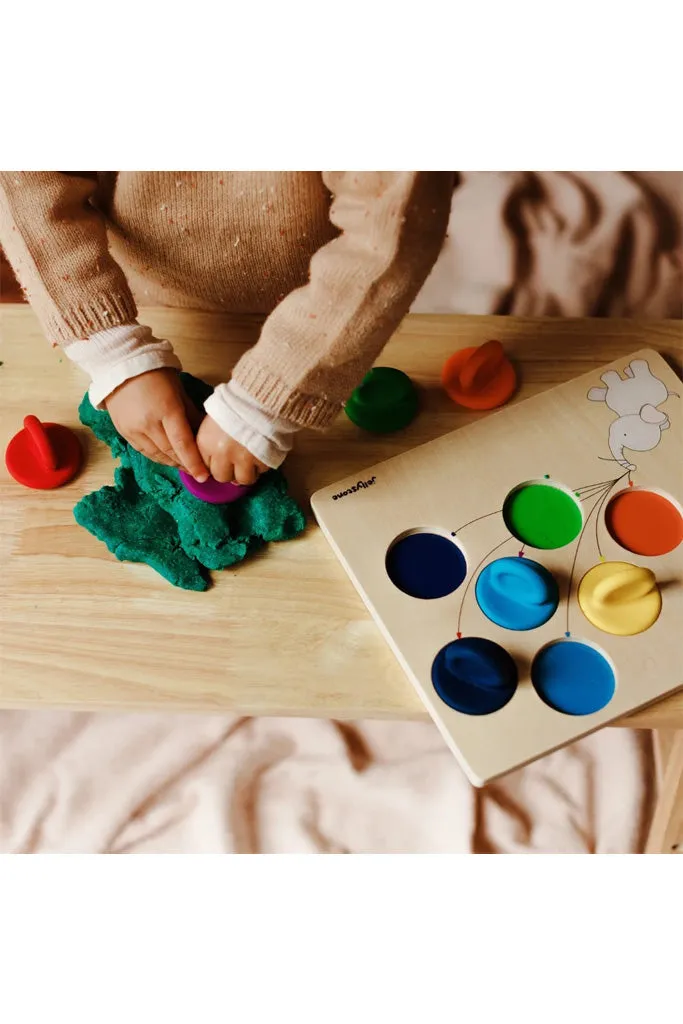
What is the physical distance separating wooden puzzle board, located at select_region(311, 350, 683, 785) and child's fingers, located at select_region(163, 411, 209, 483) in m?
0.08

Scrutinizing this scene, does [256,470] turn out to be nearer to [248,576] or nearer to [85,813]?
[248,576]

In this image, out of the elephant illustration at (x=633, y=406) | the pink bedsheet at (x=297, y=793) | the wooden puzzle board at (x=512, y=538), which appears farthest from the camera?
the pink bedsheet at (x=297, y=793)

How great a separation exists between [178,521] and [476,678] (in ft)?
0.76

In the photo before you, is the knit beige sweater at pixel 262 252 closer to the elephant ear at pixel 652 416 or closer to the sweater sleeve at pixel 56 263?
the sweater sleeve at pixel 56 263

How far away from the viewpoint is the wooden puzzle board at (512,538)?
575 mm

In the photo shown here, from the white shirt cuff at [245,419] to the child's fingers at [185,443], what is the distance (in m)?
0.02

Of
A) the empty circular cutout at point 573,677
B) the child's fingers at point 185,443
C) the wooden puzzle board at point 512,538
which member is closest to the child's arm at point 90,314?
the child's fingers at point 185,443

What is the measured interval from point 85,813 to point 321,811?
0.74 ft

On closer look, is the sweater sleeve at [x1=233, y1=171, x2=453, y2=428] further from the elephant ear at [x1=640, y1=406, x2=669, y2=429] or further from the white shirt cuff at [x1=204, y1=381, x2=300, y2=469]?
the elephant ear at [x1=640, y1=406, x2=669, y2=429]

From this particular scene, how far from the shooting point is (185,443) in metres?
0.64

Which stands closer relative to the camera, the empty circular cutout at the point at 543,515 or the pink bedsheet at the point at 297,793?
the empty circular cutout at the point at 543,515

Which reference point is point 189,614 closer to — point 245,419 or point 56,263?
point 245,419

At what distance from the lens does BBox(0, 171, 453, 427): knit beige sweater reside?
0.60 meters

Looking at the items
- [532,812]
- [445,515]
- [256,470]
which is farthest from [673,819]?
[256,470]
